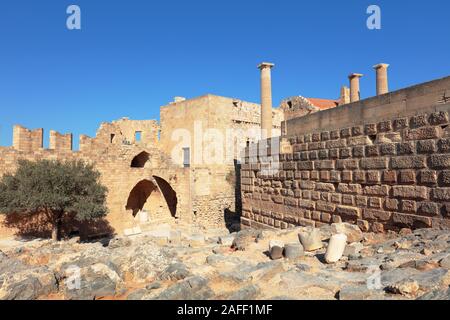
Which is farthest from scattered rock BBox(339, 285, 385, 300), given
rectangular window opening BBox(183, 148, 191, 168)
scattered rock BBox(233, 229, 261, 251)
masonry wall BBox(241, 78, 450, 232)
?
rectangular window opening BBox(183, 148, 191, 168)

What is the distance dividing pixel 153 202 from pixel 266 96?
35.0 feet

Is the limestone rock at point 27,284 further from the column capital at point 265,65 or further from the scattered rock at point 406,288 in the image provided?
the column capital at point 265,65

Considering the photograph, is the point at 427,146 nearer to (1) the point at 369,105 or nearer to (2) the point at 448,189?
(2) the point at 448,189

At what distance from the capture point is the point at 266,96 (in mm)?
13188

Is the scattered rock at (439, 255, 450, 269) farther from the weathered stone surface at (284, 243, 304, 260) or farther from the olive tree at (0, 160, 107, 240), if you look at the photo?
the olive tree at (0, 160, 107, 240)

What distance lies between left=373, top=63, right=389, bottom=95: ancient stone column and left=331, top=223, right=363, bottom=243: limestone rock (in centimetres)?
721

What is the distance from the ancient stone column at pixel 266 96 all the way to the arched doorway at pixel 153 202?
8.69m

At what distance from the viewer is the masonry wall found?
4.52 meters

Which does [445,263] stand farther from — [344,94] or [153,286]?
[344,94]

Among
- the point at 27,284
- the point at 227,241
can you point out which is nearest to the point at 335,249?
the point at 227,241

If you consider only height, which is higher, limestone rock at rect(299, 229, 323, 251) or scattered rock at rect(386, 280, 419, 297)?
scattered rock at rect(386, 280, 419, 297)
